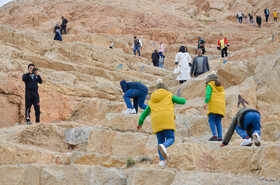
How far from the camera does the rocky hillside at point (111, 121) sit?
5.96m

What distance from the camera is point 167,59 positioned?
2647 cm

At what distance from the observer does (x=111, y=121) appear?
926cm

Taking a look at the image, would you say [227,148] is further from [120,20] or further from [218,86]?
[120,20]

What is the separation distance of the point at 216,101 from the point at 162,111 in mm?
1617

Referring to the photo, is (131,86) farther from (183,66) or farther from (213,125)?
(183,66)

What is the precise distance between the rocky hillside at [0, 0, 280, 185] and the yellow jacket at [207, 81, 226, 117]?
668mm

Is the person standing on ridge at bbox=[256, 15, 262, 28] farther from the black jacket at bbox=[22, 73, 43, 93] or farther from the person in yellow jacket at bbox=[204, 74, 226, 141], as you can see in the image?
the person in yellow jacket at bbox=[204, 74, 226, 141]

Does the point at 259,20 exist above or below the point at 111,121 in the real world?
above

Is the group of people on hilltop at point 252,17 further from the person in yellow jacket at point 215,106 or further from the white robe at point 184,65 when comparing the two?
the person in yellow jacket at point 215,106

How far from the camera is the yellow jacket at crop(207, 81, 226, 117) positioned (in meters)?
7.79

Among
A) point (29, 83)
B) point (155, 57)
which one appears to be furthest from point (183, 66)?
point (155, 57)

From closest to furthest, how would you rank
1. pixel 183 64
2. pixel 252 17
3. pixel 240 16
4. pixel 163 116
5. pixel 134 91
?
pixel 163 116, pixel 134 91, pixel 183 64, pixel 252 17, pixel 240 16

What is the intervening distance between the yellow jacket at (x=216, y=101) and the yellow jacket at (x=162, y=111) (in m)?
1.29

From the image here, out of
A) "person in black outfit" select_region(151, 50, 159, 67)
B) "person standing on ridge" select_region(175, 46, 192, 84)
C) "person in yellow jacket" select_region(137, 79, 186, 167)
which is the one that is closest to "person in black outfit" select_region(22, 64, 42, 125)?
"person in yellow jacket" select_region(137, 79, 186, 167)
